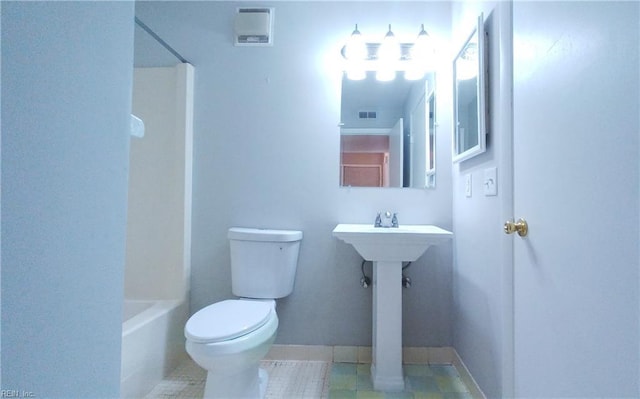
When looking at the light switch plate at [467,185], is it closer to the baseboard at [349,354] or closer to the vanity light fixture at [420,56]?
the vanity light fixture at [420,56]

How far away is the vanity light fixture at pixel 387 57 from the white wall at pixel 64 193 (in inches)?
53.8

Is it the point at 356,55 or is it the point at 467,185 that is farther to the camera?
the point at 356,55

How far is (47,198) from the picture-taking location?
395 millimetres

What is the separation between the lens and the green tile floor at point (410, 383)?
4.53ft

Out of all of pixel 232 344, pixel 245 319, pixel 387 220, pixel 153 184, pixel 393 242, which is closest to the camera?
pixel 232 344

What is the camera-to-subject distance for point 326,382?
1.50 metres

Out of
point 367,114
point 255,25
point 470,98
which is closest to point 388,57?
point 367,114

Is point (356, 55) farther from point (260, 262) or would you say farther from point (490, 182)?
point (260, 262)

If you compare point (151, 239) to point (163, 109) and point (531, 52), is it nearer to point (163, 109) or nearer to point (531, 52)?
point (163, 109)

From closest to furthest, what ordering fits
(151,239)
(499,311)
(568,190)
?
1. (568,190)
2. (499,311)
3. (151,239)

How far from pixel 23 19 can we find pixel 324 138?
1.43m

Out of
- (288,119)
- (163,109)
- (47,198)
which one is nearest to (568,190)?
(47,198)

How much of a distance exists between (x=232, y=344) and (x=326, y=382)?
2.20 feet

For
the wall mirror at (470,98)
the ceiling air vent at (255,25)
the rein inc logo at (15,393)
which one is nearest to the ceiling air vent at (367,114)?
the wall mirror at (470,98)
